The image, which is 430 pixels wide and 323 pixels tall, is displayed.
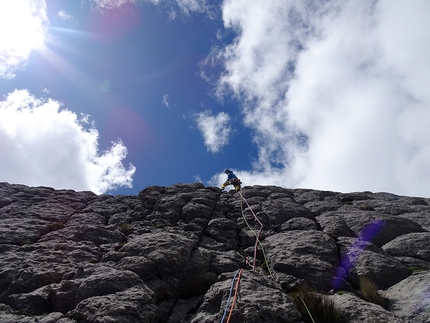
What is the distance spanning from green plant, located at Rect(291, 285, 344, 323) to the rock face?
18 centimetres

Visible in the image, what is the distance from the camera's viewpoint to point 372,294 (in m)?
9.75

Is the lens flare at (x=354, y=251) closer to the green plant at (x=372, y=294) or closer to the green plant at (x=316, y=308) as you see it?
the green plant at (x=372, y=294)

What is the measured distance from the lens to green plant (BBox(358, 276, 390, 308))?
9484 millimetres

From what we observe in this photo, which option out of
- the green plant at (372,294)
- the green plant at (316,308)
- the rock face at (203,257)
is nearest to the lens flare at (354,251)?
the rock face at (203,257)

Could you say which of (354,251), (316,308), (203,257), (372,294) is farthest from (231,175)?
(316,308)

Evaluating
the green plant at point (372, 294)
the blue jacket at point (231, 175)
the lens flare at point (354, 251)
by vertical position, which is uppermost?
the blue jacket at point (231, 175)

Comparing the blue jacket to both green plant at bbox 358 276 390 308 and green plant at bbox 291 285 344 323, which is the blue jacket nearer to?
green plant at bbox 358 276 390 308

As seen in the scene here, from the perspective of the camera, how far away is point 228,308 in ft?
27.5

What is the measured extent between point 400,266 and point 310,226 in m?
4.68

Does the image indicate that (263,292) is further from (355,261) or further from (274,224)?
(274,224)

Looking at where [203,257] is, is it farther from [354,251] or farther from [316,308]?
[354,251]

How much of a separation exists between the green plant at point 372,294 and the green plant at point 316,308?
5.02 ft

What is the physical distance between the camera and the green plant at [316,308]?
8.45m

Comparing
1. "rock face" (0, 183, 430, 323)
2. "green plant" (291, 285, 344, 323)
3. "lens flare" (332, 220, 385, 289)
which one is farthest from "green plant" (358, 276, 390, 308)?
"green plant" (291, 285, 344, 323)
